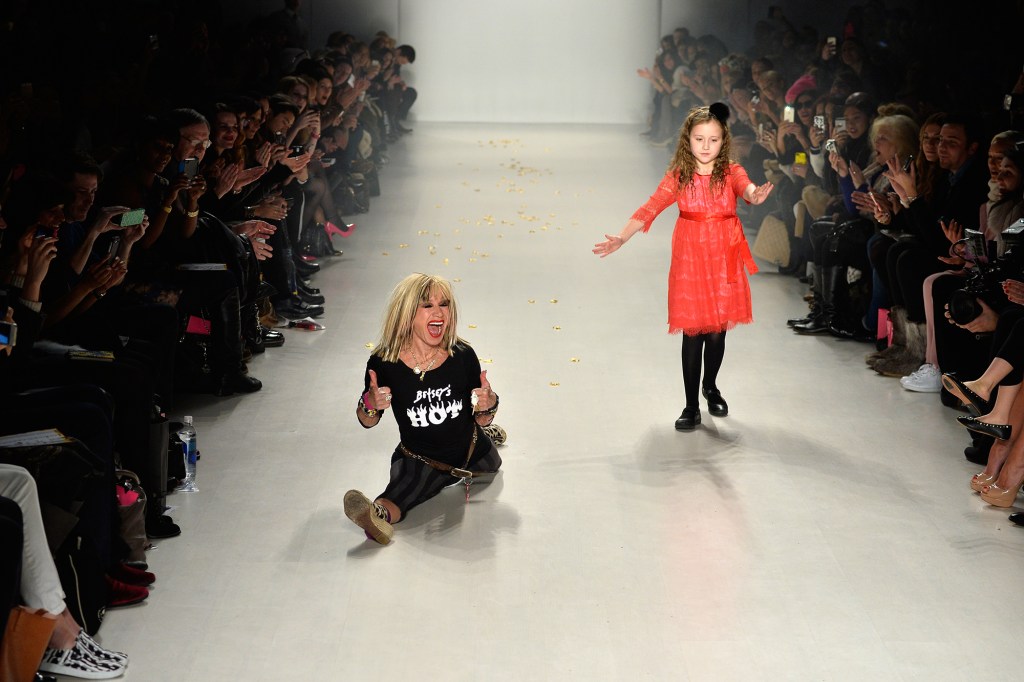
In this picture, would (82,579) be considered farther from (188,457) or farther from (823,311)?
(823,311)

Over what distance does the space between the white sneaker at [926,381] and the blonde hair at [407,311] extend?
8.00 ft

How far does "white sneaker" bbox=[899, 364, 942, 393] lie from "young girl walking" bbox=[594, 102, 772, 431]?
1056 mm

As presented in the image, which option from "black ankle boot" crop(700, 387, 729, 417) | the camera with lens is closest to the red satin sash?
"black ankle boot" crop(700, 387, 729, 417)

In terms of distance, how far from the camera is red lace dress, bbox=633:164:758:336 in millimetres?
4914

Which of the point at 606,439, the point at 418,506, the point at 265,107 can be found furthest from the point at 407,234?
the point at 418,506

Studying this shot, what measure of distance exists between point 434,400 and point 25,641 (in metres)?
1.57

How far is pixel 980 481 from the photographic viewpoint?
4469mm

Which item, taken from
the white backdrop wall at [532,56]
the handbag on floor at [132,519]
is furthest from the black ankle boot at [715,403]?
the white backdrop wall at [532,56]

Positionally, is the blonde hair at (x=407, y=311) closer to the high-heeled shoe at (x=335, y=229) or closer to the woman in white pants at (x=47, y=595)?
the woman in white pants at (x=47, y=595)

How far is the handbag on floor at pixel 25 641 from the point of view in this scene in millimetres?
2984

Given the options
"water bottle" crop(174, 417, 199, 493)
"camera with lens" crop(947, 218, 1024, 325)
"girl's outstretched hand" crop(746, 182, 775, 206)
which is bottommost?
"water bottle" crop(174, 417, 199, 493)

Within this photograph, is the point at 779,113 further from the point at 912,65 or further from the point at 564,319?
the point at 564,319

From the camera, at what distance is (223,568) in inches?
150

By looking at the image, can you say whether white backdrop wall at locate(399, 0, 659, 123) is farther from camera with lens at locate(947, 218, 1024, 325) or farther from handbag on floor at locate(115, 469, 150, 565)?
handbag on floor at locate(115, 469, 150, 565)
